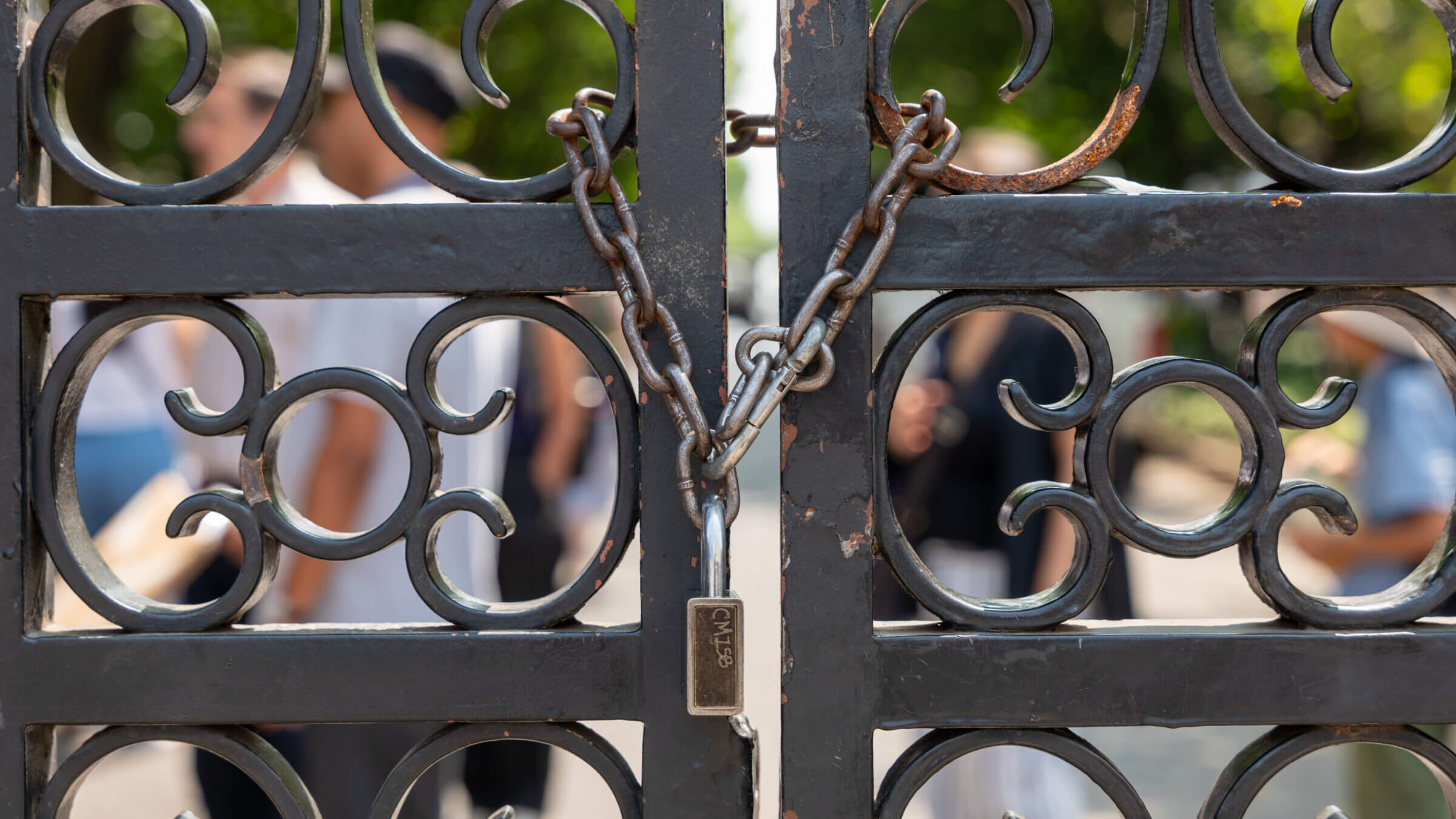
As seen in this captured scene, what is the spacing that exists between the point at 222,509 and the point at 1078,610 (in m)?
0.79

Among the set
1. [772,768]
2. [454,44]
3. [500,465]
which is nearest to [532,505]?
[500,465]

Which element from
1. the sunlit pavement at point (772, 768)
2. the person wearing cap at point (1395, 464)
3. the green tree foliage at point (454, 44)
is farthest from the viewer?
the green tree foliage at point (454, 44)

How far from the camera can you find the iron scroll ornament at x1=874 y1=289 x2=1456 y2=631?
2.97 ft

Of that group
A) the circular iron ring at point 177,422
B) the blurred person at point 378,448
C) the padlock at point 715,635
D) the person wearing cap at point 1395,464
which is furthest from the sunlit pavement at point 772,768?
the padlock at point 715,635

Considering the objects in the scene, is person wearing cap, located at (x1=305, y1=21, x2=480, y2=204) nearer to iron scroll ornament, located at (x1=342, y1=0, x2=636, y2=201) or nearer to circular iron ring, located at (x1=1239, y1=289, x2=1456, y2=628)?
iron scroll ornament, located at (x1=342, y1=0, x2=636, y2=201)

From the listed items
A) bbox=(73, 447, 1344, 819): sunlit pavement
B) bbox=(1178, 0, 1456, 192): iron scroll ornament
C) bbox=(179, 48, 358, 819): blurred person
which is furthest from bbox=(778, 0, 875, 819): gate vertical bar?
bbox=(73, 447, 1344, 819): sunlit pavement

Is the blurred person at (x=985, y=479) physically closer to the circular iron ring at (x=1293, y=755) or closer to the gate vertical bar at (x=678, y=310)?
the circular iron ring at (x=1293, y=755)

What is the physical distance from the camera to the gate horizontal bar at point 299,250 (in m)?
0.91

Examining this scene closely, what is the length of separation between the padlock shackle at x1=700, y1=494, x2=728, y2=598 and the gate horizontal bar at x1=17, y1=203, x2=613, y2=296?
0.77ft

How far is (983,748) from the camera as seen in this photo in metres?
0.93

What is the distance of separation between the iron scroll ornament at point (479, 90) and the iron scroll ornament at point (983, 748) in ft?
2.03

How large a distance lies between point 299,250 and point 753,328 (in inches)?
16.9

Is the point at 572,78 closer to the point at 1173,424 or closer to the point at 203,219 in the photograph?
the point at 1173,424

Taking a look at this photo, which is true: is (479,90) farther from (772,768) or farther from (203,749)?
(772,768)
